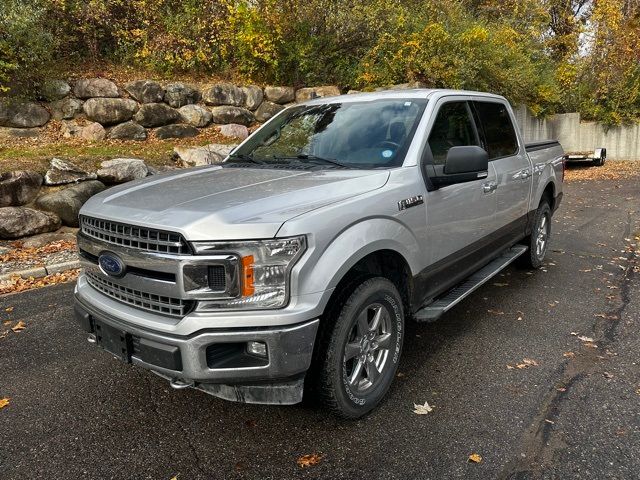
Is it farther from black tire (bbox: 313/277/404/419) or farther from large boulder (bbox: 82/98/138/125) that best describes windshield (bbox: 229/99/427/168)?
large boulder (bbox: 82/98/138/125)

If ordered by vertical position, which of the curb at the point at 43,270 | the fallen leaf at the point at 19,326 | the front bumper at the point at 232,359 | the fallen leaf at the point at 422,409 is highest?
the front bumper at the point at 232,359

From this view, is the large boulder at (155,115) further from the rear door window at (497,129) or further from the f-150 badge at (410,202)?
the f-150 badge at (410,202)

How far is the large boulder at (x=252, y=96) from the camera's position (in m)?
11.9

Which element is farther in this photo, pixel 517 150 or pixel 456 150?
pixel 517 150

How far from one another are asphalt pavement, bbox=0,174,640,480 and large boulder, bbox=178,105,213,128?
288 inches

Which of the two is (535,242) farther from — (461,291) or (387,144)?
(387,144)

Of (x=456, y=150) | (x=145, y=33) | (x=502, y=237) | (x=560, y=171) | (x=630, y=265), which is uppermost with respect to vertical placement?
(x=145, y=33)

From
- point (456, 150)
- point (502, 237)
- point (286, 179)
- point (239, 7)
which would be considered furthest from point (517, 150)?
point (239, 7)

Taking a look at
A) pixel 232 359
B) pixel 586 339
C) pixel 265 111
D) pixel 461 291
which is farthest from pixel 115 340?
pixel 265 111

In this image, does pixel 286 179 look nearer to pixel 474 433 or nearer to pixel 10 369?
pixel 474 433

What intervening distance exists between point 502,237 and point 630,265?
2480 mm

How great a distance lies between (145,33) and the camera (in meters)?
11.5

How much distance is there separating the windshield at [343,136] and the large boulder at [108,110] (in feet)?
23.1

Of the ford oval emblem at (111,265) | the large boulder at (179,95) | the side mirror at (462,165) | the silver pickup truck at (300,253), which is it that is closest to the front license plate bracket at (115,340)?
the silver pickup truck at (300,253)
